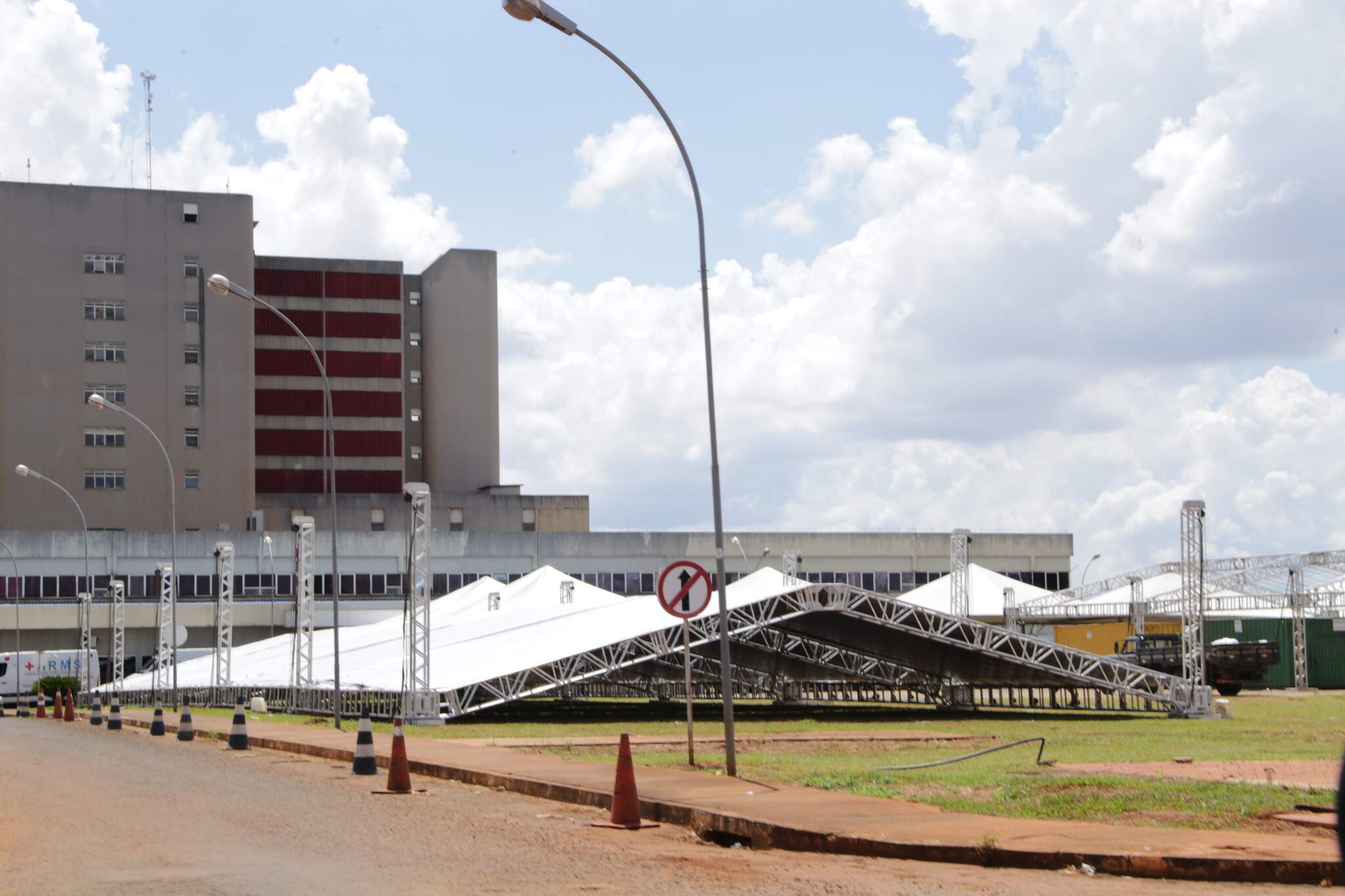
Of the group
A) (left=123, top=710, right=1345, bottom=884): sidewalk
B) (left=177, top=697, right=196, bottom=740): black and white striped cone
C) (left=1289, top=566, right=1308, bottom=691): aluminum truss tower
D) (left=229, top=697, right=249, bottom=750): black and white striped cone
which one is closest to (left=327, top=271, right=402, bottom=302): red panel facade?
(left=1289, top=566, right=1308, bottom=691): aluminum truss tower

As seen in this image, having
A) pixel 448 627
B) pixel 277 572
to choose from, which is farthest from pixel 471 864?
pixel 277 572

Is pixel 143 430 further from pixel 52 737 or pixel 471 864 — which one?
pixel 471 864

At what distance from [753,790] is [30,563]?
75.7m

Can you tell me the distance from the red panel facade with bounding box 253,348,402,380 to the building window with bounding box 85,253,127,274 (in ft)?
43.8

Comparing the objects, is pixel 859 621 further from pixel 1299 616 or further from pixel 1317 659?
pixel 1317 659

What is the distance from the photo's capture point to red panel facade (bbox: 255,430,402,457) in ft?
346

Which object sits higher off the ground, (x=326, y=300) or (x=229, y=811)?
(x=326, y=300)

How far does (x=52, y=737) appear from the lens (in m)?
33.3

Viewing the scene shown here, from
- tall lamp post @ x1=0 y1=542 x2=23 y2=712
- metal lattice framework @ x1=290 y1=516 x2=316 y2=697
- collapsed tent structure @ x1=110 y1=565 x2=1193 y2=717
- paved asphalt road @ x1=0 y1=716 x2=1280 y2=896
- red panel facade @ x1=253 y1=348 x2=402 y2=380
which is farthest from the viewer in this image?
red panel facade @ x1=253 y1=348 x2=402 y2=380

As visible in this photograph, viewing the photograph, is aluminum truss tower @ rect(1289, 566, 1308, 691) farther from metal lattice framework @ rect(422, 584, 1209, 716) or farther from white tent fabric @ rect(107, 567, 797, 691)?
white tent fabric @ rect(107, 567, 797, 691)

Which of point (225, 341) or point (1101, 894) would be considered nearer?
point (1101, 894)

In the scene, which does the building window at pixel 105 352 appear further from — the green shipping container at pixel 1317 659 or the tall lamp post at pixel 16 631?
the green shipping container at pixel 1317 659

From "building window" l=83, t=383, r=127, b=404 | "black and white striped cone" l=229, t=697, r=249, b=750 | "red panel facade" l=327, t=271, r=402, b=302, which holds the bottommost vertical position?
"black and white striped cone" l=229, t=697, r=249, b=750

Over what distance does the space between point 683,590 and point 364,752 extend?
513cm
